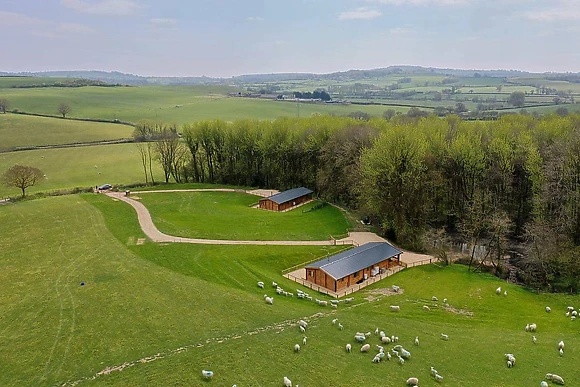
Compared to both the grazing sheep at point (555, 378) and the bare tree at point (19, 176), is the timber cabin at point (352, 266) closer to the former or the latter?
the grazing sheep at point (555, 378)

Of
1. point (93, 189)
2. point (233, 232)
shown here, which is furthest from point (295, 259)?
point (93, 189)

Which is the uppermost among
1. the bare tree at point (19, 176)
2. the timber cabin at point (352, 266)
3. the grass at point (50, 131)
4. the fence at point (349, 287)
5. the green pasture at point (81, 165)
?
the grass at point (50, 131)

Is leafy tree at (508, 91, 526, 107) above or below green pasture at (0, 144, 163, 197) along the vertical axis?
above

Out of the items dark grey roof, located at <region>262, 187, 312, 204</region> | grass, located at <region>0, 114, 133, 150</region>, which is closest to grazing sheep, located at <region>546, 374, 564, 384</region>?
dark grey roof, located at <region>262, 187, 312, 204</region>

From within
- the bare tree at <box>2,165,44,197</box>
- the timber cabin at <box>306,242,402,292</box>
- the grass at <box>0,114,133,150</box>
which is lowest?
the timber cabin at <box>306,242,402,292</box>

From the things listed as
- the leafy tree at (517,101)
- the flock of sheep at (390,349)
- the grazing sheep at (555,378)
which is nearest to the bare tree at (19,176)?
the flock of sheep at (390,349)

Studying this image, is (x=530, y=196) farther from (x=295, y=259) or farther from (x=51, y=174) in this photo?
(x=51, y=174)

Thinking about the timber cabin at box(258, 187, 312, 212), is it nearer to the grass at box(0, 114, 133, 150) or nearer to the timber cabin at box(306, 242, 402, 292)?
the timber cabin at box(306, 242, 402, 292)

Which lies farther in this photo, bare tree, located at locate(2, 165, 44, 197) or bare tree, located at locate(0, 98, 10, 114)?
bare tree, located at locate(0, 98, 10, 114)
